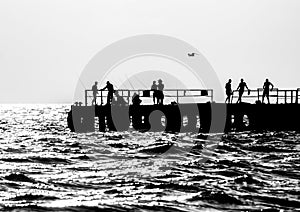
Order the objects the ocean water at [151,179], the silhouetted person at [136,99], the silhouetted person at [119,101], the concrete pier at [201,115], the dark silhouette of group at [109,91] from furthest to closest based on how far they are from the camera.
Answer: the silhouetted person at [136,99]
the concrete pier at [201,115]
the silhouetted person at [119,101]
the dark silhouette of group at [109,91]
the ocean water at [151,179]

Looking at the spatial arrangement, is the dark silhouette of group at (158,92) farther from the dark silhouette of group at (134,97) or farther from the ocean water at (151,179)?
the ocean water at (151,179)

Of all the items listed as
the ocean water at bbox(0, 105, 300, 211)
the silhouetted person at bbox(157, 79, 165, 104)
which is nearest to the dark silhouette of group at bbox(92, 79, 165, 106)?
the silhouetted person at bbox(157, 79, 165, 104)

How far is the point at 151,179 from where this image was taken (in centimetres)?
1797

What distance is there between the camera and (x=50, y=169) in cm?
2050

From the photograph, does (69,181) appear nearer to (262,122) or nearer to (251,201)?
(251,201)

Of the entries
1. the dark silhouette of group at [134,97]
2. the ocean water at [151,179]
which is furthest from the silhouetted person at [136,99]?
the ocean water at [151,179]

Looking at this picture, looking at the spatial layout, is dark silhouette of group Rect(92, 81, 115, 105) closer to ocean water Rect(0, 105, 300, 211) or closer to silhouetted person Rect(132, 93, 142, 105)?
silhouetted person Rect(132, 93, 142, 105)

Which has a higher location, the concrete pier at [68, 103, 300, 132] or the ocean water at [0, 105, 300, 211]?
the concrete pier at [68, 103, 300, 132]

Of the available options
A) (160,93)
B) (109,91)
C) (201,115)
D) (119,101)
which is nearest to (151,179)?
(109,91)

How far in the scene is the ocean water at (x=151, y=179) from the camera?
14078 millimetres

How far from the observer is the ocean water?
46.2 ft

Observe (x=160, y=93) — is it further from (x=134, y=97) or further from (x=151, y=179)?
(x=151, y=179)

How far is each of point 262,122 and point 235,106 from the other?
2.86 m

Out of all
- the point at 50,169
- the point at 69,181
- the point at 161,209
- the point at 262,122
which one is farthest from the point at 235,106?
the point at 161,209
